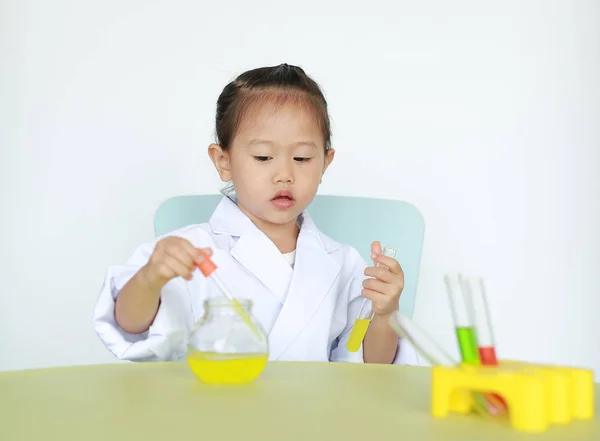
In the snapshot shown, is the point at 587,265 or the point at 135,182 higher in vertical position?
the point at 135,182

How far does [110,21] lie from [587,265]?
4.26ft

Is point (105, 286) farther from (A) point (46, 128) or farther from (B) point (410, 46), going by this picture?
(B) point (410, 46)

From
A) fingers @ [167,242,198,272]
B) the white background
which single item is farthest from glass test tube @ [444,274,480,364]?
the white background

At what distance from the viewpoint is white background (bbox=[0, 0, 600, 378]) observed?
2027 millimetres

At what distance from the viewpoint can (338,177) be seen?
6.68 feet

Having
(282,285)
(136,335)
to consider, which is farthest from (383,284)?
(136,335)

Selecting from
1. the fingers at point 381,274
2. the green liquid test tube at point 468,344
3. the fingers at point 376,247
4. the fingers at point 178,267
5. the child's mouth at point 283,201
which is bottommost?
the fingers at point 381,274

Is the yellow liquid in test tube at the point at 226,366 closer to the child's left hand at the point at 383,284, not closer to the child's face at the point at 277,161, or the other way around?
the child's left hand at the point at 383,284

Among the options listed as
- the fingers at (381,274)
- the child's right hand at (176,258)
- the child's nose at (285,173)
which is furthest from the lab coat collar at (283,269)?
the child's right hand at (176,258)

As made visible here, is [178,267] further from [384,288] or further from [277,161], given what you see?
[277,161]

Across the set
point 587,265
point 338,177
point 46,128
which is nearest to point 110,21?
point 46,128

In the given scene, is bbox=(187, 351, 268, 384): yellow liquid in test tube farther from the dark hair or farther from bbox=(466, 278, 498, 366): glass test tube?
the dark hair

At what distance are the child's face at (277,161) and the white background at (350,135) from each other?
0.54 metres

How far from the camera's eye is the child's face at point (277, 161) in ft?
4.70
